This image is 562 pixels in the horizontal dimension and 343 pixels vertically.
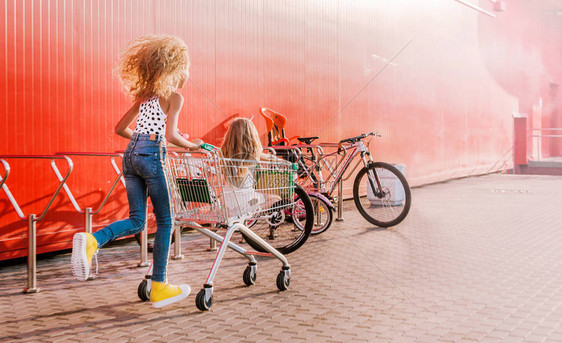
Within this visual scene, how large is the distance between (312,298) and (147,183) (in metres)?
1.47

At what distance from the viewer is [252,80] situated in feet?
29.4

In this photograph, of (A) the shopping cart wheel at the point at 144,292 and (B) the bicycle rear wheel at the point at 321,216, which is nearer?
(A) the shopping cart wheel at the point at 144,292

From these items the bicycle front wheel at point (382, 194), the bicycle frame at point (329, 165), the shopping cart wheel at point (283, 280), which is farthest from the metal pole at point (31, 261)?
the bicycle front wheel at point (382, 194)

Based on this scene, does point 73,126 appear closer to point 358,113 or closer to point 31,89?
point 31,89

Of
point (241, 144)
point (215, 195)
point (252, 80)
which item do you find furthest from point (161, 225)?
point (252, 80)

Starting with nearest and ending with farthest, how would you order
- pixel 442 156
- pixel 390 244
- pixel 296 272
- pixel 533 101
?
pixel 296 272
pixel 390 244
pixel 442 156
pixel 533 101

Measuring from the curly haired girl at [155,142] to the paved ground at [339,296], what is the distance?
436mm

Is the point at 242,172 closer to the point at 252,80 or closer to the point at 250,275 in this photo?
the point at 250,275

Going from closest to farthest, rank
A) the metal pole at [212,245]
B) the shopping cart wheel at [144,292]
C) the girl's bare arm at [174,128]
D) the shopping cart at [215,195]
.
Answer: the girl's bare arm at [174,128] < the shopping cart at [215,195] < the shopping cart wheel at [144,292] < the metal pole at [212,245]

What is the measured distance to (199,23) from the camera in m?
7.91

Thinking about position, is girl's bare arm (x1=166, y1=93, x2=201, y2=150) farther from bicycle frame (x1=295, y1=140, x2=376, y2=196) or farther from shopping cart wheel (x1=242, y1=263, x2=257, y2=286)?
bicycle frame (x1=295, y1=140, x2=376, y2=196)

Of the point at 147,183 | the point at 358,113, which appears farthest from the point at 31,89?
the point at 358,113

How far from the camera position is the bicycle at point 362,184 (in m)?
7.35

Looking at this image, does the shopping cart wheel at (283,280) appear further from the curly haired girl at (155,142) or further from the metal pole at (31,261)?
the metal pole at (31,261)
